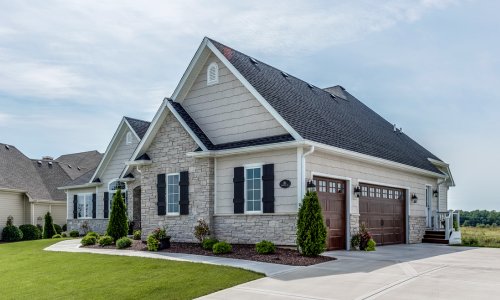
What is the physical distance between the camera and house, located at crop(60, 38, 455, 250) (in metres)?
13.9

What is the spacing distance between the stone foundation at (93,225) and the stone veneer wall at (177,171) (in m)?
8.16

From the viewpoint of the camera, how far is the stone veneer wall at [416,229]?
65.4 feet

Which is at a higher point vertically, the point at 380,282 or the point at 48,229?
the point at 380,282

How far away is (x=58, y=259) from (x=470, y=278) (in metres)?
11.7

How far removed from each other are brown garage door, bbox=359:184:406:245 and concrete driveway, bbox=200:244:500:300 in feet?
14.5

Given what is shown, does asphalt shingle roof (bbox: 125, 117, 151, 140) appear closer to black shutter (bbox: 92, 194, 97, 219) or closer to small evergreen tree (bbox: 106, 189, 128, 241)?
black shutter (bbox: 92, 194, 97, 219)

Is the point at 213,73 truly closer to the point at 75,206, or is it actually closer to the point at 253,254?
the point at 253,254

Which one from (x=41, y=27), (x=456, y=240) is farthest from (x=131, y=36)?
(x=456, y=240)

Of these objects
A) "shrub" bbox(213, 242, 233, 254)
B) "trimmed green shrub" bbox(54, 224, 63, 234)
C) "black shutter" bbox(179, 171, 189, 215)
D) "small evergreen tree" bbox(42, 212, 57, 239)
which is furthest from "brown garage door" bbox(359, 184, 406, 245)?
"trimmed green shrub" bbox(54, 224, 63, 234)

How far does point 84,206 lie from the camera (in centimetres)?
2645

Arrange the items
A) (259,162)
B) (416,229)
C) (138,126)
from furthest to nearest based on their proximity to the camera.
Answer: (138,126) < (416,229) < (259,162)

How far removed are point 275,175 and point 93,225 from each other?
1554 centimetres

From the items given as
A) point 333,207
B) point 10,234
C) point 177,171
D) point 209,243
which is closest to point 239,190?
point 209,243

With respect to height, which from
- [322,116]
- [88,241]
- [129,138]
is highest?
[322,116]
